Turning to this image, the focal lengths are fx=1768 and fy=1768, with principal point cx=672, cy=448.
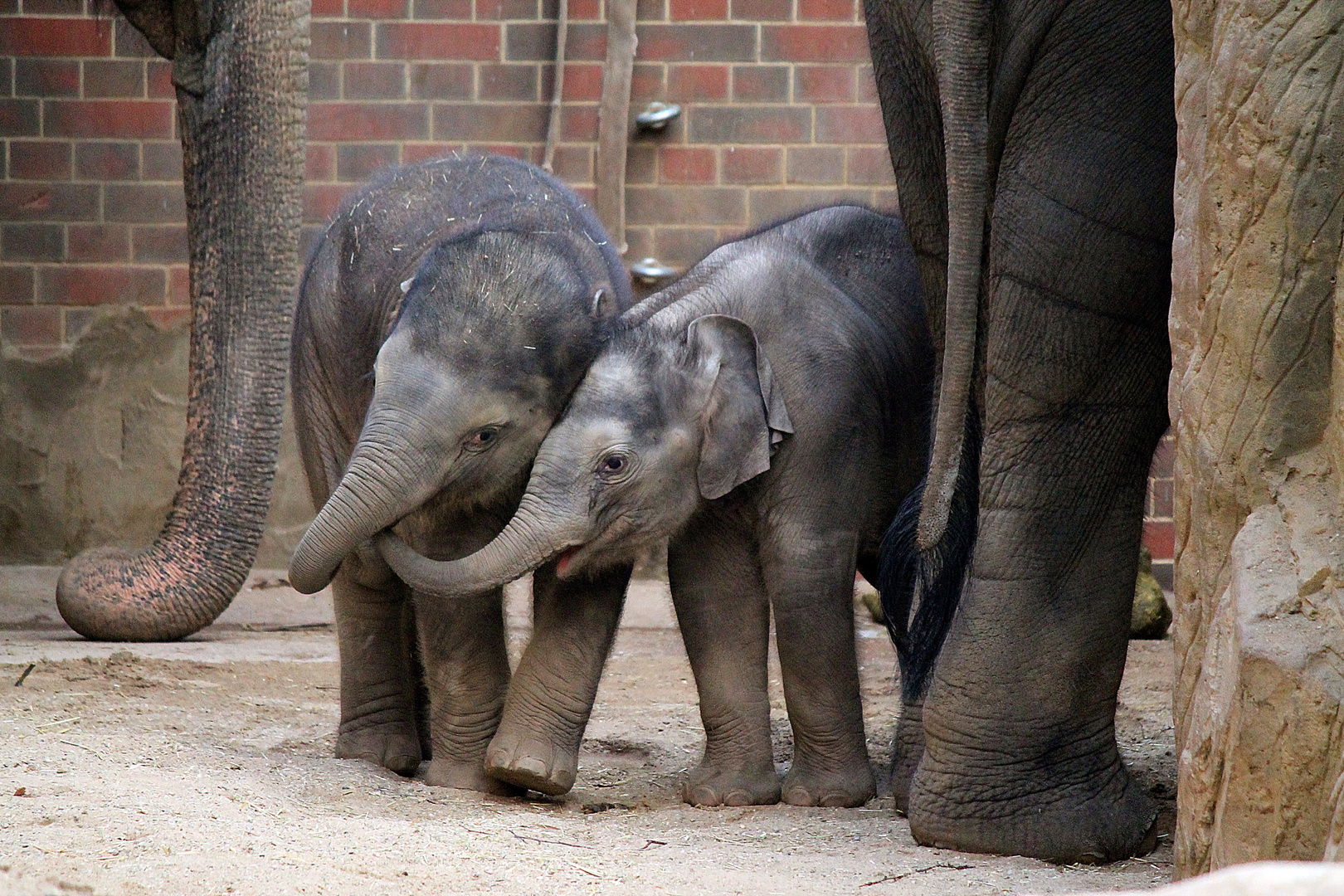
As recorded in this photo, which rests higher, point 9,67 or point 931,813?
point 9,67

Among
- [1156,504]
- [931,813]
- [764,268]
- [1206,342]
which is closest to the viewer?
[1206,342]

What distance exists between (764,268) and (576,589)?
891mm

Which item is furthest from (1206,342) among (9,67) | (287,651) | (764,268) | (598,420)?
(9,67)

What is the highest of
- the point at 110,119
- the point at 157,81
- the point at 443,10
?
the point at 443,10

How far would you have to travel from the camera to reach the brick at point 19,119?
830 cm

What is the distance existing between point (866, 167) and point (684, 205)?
0.88 metres

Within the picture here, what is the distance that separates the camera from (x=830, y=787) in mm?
3814

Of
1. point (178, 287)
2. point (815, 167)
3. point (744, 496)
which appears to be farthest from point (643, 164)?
point (744, 496)

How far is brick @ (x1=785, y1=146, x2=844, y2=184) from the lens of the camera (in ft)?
27.7

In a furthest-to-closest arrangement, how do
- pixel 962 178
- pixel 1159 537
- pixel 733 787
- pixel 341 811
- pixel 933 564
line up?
pixel 1159 537
pixel 733 787
pixel 933 564
pixel 341 811
pixel 962 178

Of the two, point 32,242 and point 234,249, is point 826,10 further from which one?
point 234,249

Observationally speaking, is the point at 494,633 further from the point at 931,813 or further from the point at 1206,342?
the point at 1206,342

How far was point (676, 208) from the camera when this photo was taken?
27.7 ft

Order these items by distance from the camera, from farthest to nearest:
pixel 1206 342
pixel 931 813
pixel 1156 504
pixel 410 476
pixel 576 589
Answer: pixel 1156 504 < pixel 576 589 < pixel 410 476 < pixel 931 813 < pixel 1206 342
